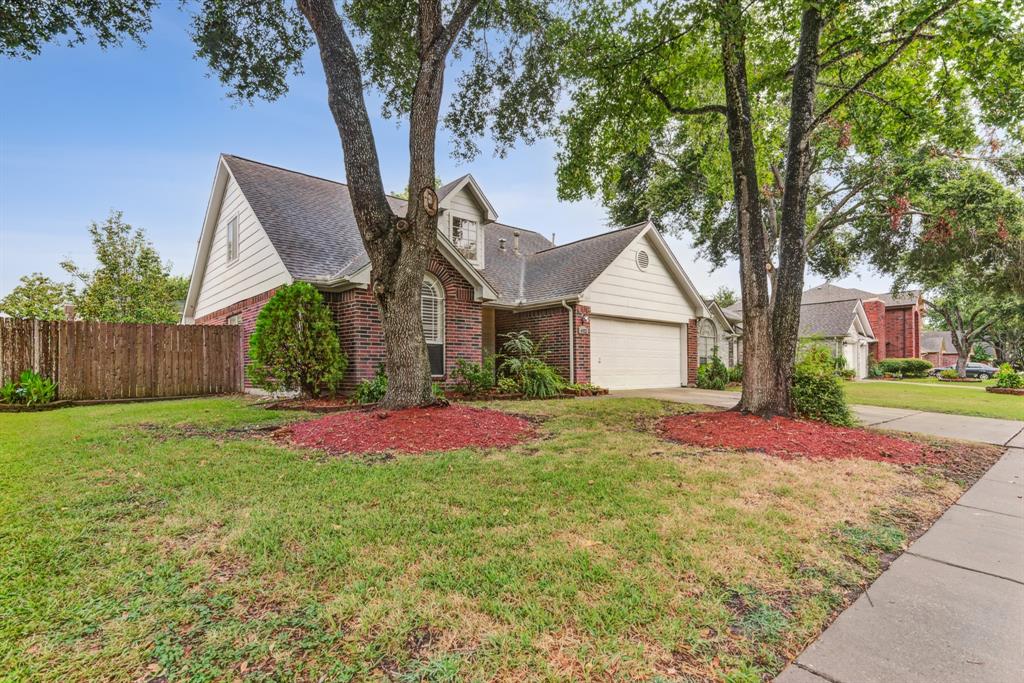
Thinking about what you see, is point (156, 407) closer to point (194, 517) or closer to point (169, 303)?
point (194, 517)

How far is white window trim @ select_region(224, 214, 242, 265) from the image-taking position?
40.7 ft

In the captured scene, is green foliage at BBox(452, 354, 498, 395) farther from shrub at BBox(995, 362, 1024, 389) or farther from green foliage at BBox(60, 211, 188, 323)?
shrub at BBox(995, 362, 1024, 389)

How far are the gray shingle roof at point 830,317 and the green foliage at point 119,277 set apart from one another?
109ft

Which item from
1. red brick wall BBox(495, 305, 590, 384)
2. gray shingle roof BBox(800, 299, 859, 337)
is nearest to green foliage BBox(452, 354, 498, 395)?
red brick wall BBox(495, 305, 590, 384)

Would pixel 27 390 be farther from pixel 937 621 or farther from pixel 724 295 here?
pixel 724 295

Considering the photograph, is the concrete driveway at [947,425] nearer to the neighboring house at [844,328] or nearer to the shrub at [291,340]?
the shrub at [291,340]

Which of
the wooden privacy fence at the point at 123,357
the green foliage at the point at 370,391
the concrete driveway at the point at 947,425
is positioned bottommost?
the concrete driveway at the point at 947,425

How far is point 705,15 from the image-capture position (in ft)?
20.8

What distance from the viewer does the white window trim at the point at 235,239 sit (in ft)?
40.7

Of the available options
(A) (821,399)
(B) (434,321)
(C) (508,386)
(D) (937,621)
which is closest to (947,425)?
(A) (821,399)

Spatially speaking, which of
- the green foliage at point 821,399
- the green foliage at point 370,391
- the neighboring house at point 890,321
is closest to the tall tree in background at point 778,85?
the green foliage at point 821,399

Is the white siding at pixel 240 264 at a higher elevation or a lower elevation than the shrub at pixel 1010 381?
higher

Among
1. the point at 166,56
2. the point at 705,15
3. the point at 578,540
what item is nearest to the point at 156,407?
the point at 166,56

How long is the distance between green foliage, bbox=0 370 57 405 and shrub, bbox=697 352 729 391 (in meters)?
17.4
